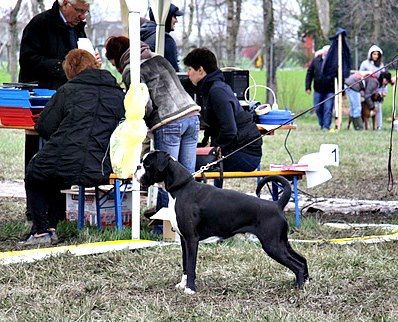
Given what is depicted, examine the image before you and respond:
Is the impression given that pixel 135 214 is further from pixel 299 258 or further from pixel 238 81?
pixel 238 81

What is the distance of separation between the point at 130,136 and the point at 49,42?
6.09 ft

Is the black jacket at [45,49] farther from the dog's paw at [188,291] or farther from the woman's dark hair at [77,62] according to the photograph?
the dog's paw at [188,291]

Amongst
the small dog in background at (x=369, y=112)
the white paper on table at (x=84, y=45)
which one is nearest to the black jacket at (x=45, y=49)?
the white paper on table at (x=84, y=45)

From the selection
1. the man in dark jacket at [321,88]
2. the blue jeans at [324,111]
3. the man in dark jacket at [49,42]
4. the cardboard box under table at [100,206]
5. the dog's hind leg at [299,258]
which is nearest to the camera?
the dog's hind leg at [299,258]

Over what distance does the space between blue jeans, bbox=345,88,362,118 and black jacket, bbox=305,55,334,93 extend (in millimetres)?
672

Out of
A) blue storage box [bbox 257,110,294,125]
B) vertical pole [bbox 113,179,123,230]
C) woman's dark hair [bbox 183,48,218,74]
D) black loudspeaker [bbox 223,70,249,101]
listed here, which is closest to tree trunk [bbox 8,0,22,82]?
black loudspeaker [bbox 223,70,249,101]

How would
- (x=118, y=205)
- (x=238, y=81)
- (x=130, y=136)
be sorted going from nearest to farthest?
(x=130, y=136) < (x=118, y=205) < (x=238, y=81)

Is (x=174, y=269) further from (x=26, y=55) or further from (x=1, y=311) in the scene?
(x=26, y=55)

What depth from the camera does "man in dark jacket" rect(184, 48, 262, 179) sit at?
8.04m

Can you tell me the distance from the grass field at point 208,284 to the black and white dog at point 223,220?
0.64 feet

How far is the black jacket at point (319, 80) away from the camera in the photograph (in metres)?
22.0

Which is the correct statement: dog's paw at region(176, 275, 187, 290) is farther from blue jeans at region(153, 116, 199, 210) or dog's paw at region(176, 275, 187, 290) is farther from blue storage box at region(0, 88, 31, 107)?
blue storage box at region(0, 88, 31, 107)

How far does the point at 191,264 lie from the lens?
5594 millimetres

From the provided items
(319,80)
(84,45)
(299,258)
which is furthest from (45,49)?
(319,80)
